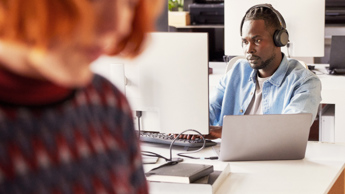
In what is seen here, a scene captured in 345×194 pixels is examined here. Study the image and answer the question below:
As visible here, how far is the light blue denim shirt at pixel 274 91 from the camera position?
227 centimetres

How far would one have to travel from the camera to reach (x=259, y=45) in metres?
2.45

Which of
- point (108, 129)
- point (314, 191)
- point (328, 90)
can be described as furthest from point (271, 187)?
point (328, 90)

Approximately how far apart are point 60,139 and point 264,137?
159 cm

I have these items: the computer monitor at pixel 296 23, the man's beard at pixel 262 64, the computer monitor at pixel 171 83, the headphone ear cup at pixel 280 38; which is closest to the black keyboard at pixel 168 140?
the computer monitor at pixel 171 83

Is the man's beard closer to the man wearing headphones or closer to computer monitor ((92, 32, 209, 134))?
the man wearing headphones

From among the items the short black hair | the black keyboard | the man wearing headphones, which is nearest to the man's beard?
the man wearing headphones

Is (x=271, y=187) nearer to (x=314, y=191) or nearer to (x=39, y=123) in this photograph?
(x=314, y=191)

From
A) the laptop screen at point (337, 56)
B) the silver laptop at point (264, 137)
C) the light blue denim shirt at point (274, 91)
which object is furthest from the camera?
the laptop screen at point (337, 56)

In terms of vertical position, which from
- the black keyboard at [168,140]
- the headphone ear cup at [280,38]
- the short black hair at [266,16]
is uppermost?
the short black hair at [266,16]

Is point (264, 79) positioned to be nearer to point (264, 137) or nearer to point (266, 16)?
point (266, 16)

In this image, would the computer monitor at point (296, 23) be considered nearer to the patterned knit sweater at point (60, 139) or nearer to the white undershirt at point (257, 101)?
the white undershirt at point (257, 101)

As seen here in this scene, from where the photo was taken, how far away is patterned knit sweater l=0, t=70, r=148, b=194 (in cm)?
34

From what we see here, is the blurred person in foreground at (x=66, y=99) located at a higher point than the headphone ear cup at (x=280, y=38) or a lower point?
higher

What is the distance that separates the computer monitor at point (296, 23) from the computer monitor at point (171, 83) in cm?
179
